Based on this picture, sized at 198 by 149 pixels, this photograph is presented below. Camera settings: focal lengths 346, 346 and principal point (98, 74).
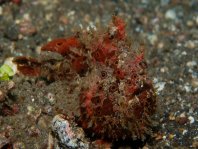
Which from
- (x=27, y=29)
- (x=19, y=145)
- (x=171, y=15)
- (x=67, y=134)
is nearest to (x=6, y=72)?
(x=19, y=145)

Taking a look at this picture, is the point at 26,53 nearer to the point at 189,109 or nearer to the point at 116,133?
the point at 116,133

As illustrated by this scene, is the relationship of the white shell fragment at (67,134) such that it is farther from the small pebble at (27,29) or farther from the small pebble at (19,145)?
the small pebble at (27,29)

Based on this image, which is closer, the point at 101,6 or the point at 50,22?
the point at 50,22

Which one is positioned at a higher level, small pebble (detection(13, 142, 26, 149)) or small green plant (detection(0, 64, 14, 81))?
small green plant (detection(0, 64, 14, 81))

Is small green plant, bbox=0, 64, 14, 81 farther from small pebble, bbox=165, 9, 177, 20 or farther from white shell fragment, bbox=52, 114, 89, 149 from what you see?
small pebble, bbox=165, 9, 177, 20

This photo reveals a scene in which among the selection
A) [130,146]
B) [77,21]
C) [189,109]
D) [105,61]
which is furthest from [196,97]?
[77,21]

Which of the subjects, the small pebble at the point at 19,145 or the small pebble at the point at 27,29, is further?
the small pebble at the point at 27,29

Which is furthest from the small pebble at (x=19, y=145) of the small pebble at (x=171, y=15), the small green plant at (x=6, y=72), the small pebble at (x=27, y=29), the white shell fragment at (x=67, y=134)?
the small pebble at (x=171, y=15)

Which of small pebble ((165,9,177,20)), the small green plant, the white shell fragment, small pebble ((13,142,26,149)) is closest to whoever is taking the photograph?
the white shell fragment

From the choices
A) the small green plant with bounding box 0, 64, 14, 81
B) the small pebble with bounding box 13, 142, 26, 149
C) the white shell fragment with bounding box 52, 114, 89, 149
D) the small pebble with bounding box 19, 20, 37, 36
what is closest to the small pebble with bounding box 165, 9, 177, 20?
the small pebble with bounding box 19, 20, 37, 36
